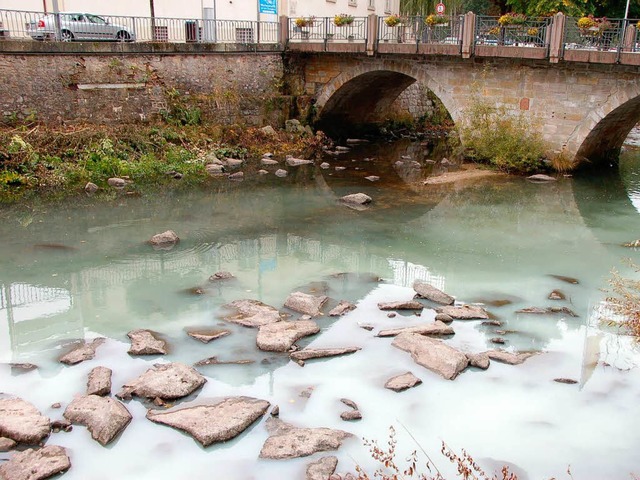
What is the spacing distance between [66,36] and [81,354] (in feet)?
43.1

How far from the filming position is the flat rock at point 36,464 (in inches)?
217

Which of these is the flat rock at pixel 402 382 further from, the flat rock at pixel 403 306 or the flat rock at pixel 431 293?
the flat rock at pixel 431 293

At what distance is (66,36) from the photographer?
59.4 feet

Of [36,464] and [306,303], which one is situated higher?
[306,303]

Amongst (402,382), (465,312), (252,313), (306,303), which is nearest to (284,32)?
(306,303)

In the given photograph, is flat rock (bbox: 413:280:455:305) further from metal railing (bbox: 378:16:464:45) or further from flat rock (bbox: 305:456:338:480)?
metal railing (bbox: 378:16:464:45)

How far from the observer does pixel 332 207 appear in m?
14.5

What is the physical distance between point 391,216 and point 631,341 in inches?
244

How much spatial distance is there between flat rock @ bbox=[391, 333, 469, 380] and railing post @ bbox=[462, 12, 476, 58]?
1116 centimetres

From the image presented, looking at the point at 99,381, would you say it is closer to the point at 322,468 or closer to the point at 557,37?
the point at 322,468

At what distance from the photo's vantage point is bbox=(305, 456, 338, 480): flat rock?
18.4 feet

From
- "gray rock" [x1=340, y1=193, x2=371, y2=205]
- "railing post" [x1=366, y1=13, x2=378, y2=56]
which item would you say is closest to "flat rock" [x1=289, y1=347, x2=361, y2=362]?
"gray rock" [x1=340, y1=193, x2=371, y2=205]

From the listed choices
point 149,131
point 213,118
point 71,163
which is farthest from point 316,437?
point 213,118

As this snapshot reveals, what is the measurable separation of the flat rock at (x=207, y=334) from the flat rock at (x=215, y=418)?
4.59ft
